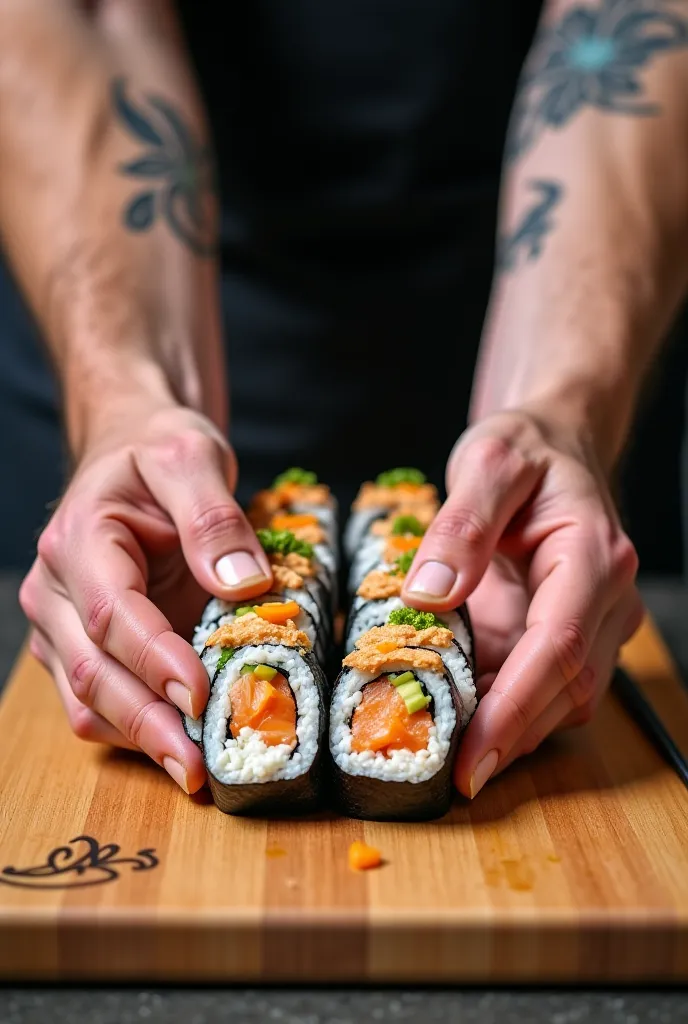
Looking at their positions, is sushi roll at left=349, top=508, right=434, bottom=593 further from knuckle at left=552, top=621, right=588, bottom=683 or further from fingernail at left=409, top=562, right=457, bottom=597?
knuckle at left=552, top=621, right=588, bottom=683

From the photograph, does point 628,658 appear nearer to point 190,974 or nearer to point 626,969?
point 626,969

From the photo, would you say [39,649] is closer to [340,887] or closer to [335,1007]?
[340,887]

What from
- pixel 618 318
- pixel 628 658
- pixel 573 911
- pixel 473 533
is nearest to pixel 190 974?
pixel 573 911

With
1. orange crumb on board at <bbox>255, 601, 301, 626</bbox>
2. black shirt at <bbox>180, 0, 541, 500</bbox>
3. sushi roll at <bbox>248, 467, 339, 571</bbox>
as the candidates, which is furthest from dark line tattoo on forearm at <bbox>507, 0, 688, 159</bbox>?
orange crumb on board at <bbox>255, 601, 301, 626</bbox>

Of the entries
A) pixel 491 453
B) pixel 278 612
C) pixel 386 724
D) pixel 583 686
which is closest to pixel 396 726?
pixel 386 724

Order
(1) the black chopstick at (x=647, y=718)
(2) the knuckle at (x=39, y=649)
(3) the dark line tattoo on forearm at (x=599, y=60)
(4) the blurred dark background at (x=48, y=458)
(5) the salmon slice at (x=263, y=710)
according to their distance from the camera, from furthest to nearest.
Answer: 1. (4) the blurred dark background at (x=48, y=458)
2. (3) the dark line tattoo on forearm at (x=599, y=60)
3. (2) the knuckle at (x=39, y=649)
4. (1) the black chopstick at (x=647, y=718)
5. (5) the salmon slice at (x=263, y=710)

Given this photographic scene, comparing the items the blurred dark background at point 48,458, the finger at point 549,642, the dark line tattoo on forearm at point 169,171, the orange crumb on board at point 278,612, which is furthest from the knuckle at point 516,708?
the blurred dark background at point 48,458

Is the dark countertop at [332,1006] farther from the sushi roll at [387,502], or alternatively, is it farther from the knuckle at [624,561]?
the sushi roll at [387,502]
